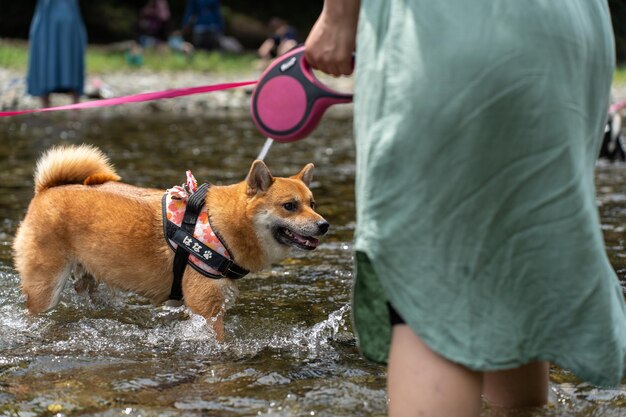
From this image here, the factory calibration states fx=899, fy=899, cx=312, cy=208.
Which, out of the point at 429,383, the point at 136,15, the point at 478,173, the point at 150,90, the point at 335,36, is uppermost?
the point at 335,36

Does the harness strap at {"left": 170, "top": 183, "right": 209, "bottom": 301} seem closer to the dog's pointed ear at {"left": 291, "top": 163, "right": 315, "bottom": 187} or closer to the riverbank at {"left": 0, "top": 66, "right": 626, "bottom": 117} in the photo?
the dog's pointed ear at {"left": 291, "top": 163, "right": 315, "bottom": 187}

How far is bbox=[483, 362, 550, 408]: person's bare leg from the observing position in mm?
2352

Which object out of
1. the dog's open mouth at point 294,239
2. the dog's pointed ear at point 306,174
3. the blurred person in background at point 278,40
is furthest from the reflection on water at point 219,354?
the blurred person in background at point 278,40

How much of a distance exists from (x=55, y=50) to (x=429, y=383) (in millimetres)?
11570

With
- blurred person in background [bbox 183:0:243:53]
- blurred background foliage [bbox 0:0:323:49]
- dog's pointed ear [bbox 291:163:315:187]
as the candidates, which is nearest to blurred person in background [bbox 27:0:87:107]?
dog's pointed ear [bbox 291:163:315:187]

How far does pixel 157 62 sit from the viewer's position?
2125 centimetres

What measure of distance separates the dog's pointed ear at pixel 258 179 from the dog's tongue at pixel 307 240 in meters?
0.26

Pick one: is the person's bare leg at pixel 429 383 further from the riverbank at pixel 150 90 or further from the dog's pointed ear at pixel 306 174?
the riverbank at pixel 150 90

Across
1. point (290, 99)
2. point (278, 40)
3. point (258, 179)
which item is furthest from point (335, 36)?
point (278, 40)

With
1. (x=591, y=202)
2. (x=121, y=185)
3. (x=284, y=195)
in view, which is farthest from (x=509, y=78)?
(x=121, y=185)

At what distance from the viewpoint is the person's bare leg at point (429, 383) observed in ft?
6.09

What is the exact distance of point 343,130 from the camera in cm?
1212

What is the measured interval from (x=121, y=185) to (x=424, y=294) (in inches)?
105

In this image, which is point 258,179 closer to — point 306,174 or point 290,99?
point 306,174
